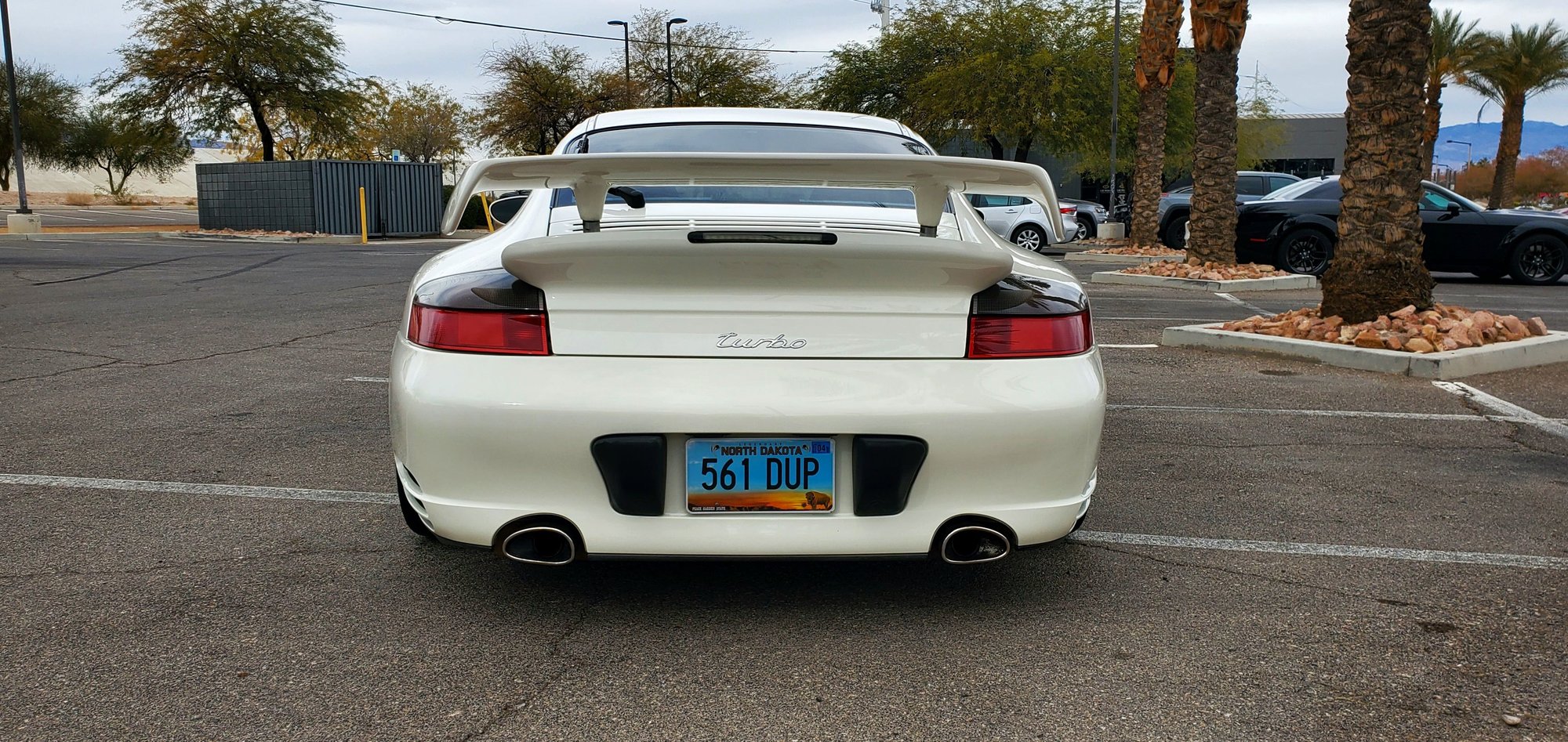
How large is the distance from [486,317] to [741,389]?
0.63 metres

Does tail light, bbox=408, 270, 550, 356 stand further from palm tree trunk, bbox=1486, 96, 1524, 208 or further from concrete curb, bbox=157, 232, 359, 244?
palm tree trunk, bbox=1486, 96, 1524, 208

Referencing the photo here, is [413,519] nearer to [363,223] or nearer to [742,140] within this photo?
[742,140]

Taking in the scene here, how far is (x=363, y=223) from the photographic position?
2920 cm

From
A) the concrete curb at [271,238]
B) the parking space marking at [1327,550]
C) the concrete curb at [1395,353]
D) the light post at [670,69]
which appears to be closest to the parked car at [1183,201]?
the concrete curb at [1395,353]

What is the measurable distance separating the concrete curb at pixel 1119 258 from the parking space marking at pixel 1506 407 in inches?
512

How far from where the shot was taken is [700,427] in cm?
292

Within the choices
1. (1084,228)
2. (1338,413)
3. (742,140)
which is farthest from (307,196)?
(742,140)

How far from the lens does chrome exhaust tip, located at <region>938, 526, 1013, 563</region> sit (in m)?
3.12

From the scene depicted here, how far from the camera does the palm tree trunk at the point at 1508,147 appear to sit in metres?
39.2

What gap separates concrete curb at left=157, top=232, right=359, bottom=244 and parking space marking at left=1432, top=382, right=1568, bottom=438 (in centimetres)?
2469

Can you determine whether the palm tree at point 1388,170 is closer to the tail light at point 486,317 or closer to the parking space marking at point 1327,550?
the parking space marking at point 1327,550

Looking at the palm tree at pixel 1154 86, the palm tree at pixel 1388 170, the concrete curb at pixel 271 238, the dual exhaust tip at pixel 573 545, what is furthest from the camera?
the concrete curb at pixel 271 238

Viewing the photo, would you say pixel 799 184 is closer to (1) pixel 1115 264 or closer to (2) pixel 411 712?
(2) pixel 411 712

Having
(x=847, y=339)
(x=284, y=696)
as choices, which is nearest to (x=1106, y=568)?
(x=847, y=339)
